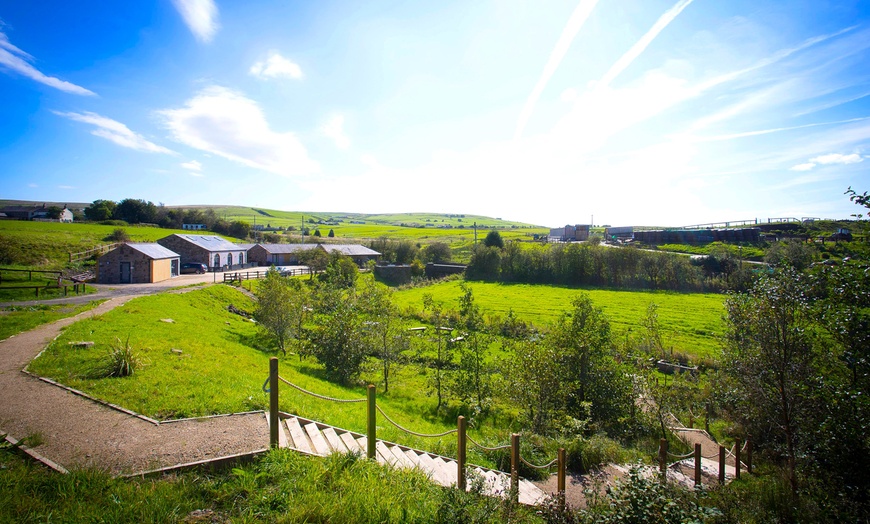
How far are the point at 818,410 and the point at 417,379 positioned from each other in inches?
703

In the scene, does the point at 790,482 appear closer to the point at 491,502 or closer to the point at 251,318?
the point at 491,502

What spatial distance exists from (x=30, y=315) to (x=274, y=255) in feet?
164

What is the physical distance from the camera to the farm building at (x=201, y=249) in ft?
178

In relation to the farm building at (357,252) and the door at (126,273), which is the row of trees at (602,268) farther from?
the door at (126,273)

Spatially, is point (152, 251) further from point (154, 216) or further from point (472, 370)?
point (154, 216)

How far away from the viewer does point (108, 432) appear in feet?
27.3

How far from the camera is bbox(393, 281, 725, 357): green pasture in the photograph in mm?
33594

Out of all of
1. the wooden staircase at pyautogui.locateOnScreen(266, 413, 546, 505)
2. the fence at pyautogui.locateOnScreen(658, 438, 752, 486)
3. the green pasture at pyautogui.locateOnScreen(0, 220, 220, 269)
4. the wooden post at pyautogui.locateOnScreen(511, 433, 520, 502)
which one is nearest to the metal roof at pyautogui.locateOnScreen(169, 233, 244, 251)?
the green pasture at pyautogui.locateOnScreen(0, 220, 220, 269)

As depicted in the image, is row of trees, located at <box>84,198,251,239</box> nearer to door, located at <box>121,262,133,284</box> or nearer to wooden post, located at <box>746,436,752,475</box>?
door, located at <box>121,262,133,284</box>

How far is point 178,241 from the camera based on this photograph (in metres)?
54.3

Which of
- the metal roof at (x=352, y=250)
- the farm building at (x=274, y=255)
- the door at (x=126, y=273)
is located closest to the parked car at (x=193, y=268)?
the door at (x=126, y=273)

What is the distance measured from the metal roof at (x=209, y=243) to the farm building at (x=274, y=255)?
3.91m

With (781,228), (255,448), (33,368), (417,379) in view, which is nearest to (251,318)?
(417,379)

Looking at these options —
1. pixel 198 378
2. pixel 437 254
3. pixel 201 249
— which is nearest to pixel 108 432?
pixel 198 378
